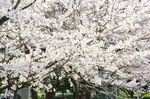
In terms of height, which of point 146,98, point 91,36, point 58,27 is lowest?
point 146,98

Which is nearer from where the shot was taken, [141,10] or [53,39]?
[53,39]

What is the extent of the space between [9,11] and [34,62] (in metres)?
1.08

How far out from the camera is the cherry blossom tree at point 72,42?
5.51 meters

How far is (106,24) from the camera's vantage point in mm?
7629

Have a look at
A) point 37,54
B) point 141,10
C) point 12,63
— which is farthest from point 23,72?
point 141,10

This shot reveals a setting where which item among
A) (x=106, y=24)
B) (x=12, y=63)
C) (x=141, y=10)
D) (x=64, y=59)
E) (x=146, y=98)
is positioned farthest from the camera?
(x=146, y=98)

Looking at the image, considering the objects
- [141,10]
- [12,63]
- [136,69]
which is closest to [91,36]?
[12,63]

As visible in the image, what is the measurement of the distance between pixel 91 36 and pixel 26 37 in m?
1.25

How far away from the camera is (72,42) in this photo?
5.63 meters

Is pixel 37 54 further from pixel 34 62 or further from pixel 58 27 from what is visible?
pixel 58 27

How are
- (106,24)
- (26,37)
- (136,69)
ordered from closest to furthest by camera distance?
1. (26,37)
2. (106,24)
3. (136,69)

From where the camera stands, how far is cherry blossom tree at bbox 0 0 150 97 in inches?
217

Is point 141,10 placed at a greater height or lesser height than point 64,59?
greater

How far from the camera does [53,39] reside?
232 inches
